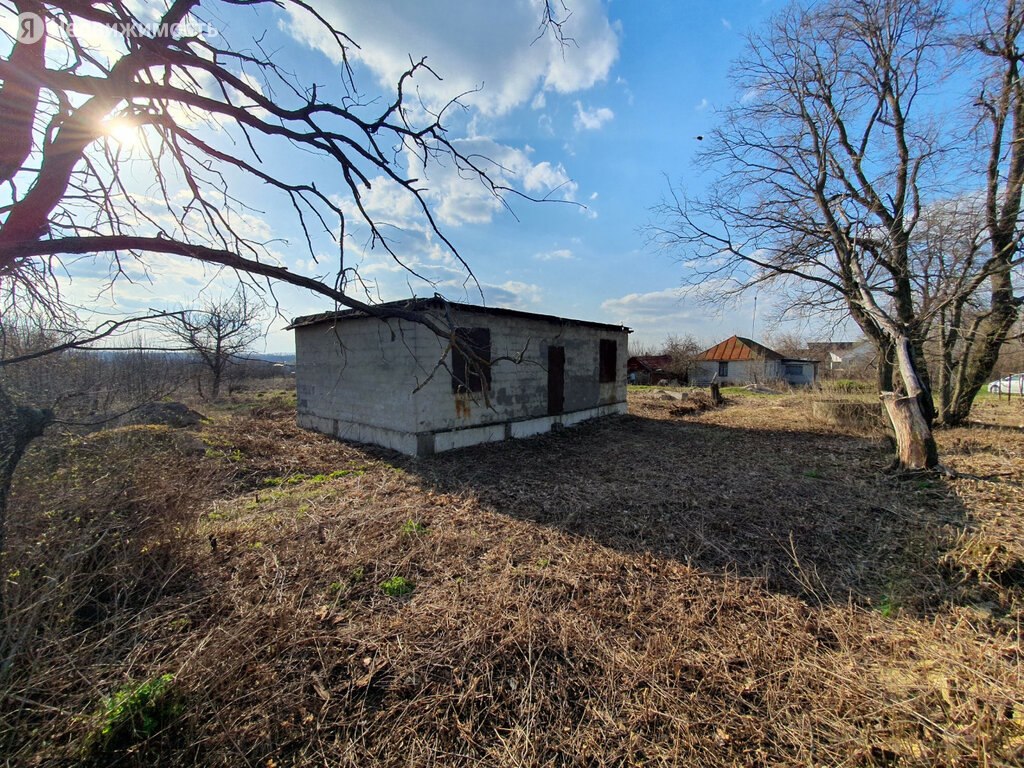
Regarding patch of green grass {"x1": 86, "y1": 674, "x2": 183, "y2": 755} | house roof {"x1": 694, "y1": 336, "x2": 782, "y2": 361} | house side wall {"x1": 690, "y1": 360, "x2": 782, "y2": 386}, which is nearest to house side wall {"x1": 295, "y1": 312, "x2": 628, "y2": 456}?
patch of green grass {"x1": 86, "y1": 674, "x2": 183, "y2": 755}

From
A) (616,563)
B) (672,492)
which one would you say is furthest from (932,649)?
(672,492)

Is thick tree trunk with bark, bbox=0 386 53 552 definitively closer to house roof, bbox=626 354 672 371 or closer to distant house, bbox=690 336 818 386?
house roof, bbox=626 354 672 371

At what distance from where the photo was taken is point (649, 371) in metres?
34.2

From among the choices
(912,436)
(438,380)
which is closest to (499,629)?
(438,380)

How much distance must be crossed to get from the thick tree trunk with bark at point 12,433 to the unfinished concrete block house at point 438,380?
394 cm

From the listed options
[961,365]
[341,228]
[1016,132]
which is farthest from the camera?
[961,365]

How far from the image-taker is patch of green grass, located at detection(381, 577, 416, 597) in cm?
306

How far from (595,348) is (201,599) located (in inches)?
419

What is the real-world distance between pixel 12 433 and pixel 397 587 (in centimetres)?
244

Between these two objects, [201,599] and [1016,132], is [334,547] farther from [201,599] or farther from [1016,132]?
[1016,132]

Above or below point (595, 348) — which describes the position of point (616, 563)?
below

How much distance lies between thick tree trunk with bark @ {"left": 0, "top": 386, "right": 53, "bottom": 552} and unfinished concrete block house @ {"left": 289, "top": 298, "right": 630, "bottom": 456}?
12.9ft

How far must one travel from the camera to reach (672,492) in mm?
5465

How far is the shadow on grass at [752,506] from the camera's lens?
337 cm
